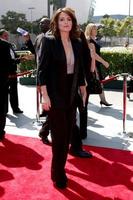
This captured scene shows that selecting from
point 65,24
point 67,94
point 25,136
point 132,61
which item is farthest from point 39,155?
point 132,61

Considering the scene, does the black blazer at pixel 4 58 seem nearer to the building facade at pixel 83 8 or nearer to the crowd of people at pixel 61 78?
the crowd of people at pixel 61 78

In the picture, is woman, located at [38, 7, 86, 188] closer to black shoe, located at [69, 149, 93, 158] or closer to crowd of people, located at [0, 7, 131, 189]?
crowd of people, located at [0, 7, 131, 189]

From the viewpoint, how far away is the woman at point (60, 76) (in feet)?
13.6

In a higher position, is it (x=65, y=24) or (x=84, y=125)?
(x=65, y=24)

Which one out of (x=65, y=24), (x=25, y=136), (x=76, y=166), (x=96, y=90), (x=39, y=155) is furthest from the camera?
(x=25, y=136)

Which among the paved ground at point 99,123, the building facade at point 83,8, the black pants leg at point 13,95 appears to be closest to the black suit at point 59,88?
the paved ground at point 99,123

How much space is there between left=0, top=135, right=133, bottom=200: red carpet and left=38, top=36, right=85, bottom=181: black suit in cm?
27

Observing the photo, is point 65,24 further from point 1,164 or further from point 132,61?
point 132,61

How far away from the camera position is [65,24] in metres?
4.14

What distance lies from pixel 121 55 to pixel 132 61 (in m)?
0.38

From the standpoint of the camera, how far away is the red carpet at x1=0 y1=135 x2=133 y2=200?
427 cm

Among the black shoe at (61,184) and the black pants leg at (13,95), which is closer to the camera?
the black shoe at (61,184)

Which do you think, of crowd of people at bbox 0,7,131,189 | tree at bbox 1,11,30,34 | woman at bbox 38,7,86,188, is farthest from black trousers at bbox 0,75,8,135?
tree at bbox 1,11,30,34

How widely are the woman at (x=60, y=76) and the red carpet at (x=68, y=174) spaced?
0.25 meters
